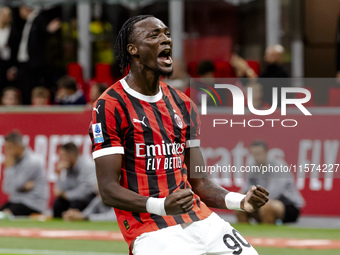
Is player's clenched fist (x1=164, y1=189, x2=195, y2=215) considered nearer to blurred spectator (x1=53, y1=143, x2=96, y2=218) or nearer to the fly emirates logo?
the fly emirates logo

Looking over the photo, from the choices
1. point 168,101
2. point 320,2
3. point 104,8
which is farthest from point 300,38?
point 168,101

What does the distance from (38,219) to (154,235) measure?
26.1ft

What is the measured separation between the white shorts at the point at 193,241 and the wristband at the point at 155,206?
187mm

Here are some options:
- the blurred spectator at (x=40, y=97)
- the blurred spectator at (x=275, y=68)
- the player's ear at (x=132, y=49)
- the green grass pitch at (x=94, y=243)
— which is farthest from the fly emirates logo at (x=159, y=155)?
the blurred spectator at (x=40, y=97)

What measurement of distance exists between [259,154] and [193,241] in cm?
645

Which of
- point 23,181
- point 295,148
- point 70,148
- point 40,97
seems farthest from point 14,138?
point 295,148

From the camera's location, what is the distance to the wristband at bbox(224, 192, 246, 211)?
15.2 feet

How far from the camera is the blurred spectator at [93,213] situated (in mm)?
11766

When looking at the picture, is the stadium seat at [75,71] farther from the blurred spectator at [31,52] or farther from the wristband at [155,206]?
the wristband at [155,206]

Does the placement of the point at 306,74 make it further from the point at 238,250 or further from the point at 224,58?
the point at 238,250

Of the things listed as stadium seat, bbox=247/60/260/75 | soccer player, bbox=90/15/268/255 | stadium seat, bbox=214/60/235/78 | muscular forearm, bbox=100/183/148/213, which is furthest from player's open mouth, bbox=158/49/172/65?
stadium seat, bbox=247/60/260/75

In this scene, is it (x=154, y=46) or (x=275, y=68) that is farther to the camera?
(x=275, y=68)

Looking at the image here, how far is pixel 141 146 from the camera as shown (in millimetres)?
4547

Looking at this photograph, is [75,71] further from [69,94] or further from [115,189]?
[115,189]
